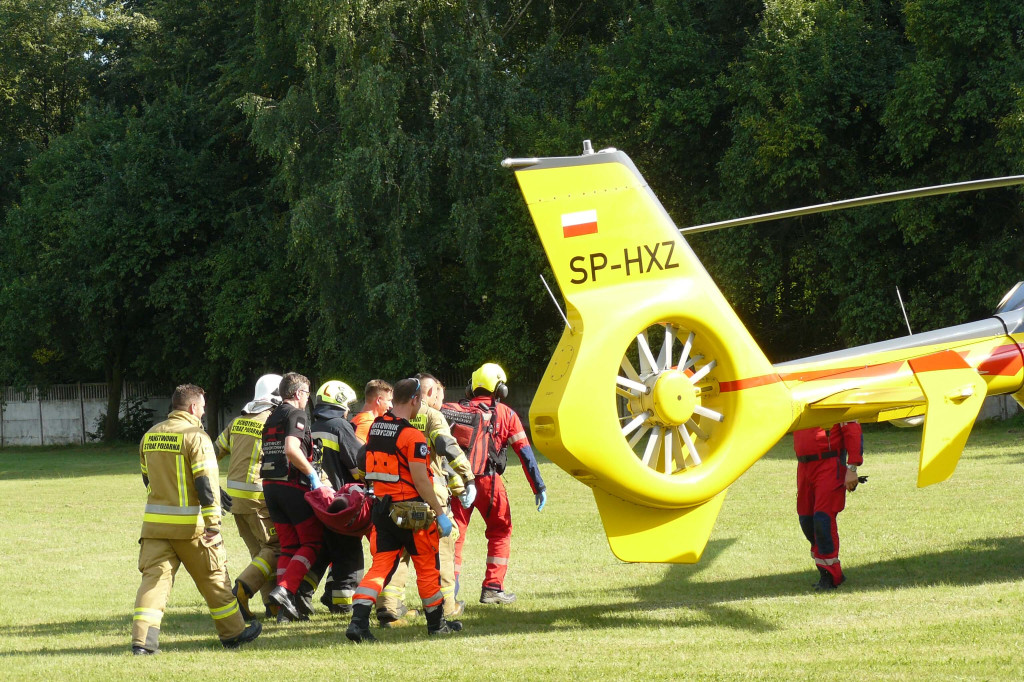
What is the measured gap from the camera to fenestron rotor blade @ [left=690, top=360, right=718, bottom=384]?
7.59 meters

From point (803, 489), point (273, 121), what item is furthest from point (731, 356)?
point (273, 121)

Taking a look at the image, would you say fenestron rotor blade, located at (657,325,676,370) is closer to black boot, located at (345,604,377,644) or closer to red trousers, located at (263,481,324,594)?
black boot, located at (345,604,377,644)

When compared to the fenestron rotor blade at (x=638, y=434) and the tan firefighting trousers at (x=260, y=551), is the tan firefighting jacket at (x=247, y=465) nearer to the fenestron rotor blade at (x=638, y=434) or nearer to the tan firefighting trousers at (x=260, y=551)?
the tan firefighting trousers at (x=260, y=551)

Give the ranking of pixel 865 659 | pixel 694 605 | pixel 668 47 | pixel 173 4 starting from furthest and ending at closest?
pixel 173 4 → pixel 668 47 → pixel 694 605 → pixel 865 659

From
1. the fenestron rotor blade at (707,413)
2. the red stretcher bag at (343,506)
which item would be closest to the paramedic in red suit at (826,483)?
the fenestron rotor blade at (707,413)

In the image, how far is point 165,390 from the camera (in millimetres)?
36188

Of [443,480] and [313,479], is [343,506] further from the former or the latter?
[443,480]

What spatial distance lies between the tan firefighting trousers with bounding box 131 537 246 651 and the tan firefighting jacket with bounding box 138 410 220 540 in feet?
0.36

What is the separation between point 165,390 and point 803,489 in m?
30.9

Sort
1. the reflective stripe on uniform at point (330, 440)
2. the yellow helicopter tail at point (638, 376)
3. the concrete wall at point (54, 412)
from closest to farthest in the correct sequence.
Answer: the yellow helicopter tail at point (638, 376) < the reflective stripe on uniform at point (330, 440) < the concrete wall at point (54, 412)

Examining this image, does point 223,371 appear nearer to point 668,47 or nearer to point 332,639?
point 668,47

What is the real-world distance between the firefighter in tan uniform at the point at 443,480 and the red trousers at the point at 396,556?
20 centimetres

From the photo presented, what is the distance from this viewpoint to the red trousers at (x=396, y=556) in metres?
7.63

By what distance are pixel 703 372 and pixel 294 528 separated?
11.8ft
